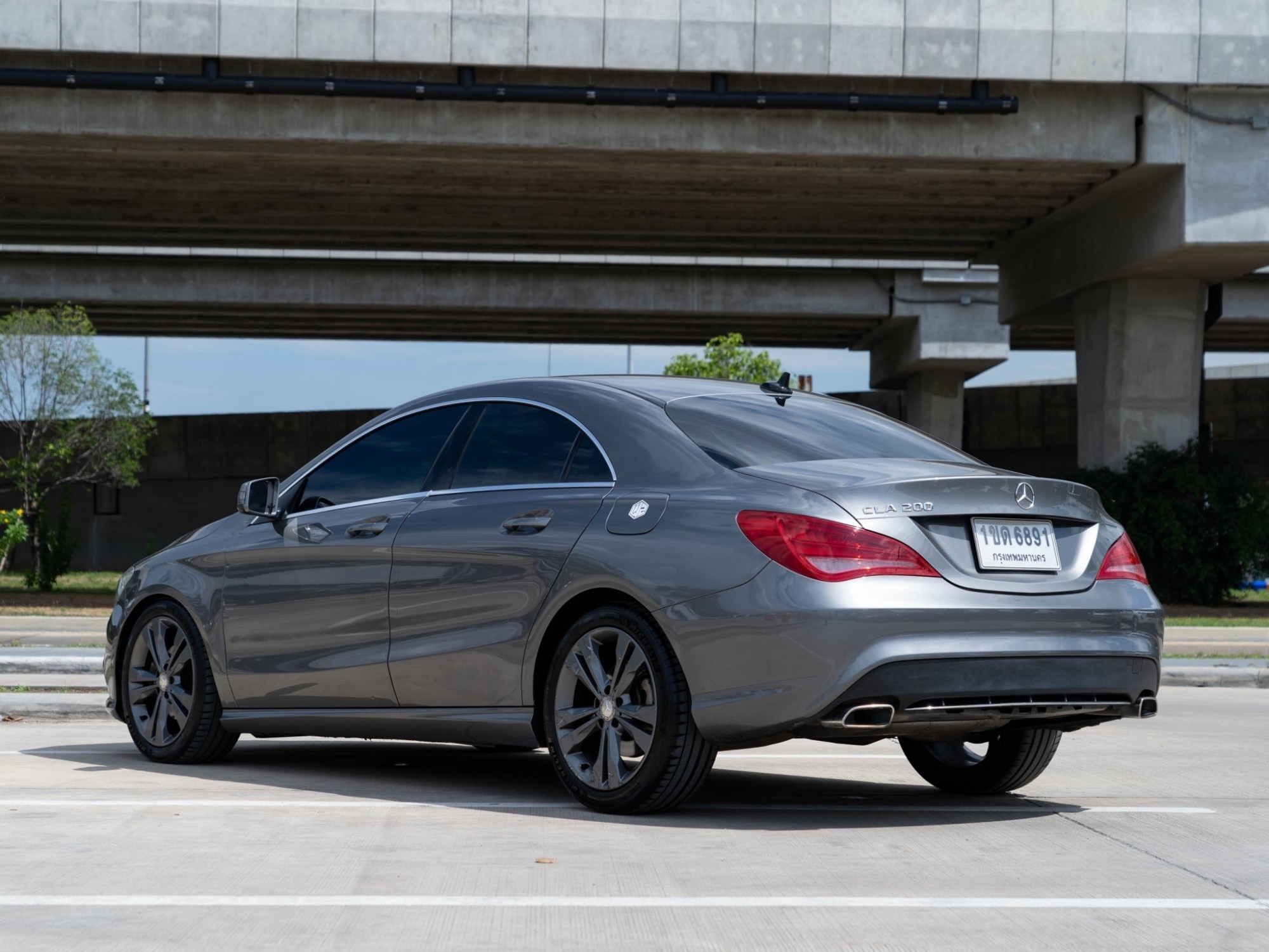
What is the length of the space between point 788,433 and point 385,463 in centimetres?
179

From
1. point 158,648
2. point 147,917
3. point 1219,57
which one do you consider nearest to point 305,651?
point 158,648

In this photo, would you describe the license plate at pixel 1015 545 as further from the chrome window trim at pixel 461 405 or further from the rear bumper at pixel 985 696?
the chrome window trim at pixel 461 405

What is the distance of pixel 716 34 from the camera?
23531 mm

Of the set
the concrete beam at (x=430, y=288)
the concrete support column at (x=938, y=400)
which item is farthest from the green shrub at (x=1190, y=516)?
the concrete support column at (x=938, y=400)

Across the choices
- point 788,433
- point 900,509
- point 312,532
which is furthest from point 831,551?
point 312,532

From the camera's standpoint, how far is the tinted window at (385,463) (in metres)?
6.88

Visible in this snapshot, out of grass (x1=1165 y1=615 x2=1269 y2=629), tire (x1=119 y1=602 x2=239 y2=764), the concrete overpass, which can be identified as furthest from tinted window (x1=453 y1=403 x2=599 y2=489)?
the concrete overpass

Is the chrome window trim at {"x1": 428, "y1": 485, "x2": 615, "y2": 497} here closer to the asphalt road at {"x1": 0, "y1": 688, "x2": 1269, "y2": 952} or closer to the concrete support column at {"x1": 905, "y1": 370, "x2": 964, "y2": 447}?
the asphalt road at {"x1": 0, "y1": 688, "x2": 1269, "y2": 952}

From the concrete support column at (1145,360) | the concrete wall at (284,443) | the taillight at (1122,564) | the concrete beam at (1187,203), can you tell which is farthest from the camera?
the concrete wall at (284,443)

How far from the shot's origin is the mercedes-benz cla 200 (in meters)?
5.47

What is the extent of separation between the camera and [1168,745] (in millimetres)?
8898

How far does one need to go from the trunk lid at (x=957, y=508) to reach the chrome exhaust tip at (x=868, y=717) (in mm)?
487

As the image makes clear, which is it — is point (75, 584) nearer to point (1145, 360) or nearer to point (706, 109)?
point (706, 109)

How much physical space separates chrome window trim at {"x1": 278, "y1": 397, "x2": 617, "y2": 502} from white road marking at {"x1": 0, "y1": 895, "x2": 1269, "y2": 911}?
6.32 ft
